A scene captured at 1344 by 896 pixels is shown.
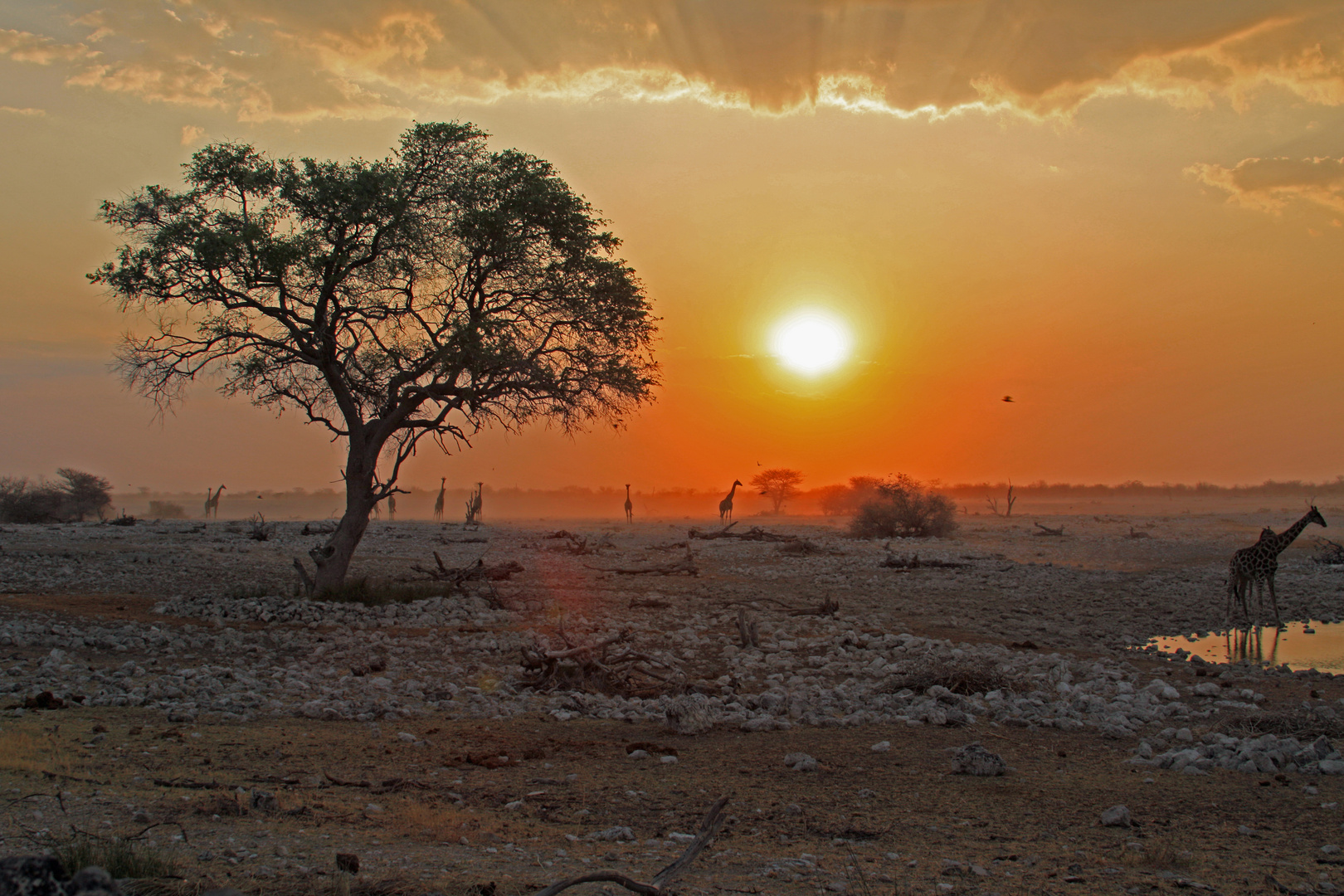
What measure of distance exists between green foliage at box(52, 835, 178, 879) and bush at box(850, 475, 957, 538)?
3658 centimetres

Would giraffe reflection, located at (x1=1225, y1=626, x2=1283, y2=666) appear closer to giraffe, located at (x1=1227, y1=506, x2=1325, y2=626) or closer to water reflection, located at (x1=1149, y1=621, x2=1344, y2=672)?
water reflection, located at (x1=1149, y1=621, x2=1344, y2=672)

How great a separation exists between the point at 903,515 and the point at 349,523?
2943 centimetres

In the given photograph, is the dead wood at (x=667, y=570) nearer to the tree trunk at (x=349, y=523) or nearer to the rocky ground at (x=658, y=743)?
the rocky ground at (x=658, y=743)

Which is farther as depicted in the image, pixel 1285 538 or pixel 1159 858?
pixel 1285 538

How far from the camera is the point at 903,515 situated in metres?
39.8

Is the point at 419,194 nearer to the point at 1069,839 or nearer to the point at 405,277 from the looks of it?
the point at 405,277

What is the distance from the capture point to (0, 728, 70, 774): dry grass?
6191 mm

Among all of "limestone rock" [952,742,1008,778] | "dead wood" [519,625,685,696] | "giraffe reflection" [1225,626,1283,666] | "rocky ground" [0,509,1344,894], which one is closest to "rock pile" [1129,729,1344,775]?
"rocky ground" [0,509,1344,894]

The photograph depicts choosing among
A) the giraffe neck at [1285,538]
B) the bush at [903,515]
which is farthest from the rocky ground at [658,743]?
the bush at [903,515]

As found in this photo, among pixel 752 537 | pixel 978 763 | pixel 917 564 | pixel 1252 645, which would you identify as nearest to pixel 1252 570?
pixel 1252 645

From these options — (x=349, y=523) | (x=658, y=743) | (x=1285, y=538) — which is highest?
(x=1285, y=538)

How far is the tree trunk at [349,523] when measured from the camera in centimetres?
Result: 1622

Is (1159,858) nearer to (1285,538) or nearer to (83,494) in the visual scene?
(1285,538)

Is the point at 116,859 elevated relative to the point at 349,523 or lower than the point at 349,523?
lower
